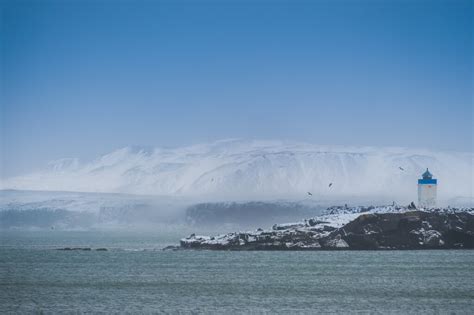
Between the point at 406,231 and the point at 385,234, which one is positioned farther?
the point at 406,231

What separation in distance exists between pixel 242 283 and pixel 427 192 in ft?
273

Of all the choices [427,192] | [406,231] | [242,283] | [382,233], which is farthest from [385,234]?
[242,283]

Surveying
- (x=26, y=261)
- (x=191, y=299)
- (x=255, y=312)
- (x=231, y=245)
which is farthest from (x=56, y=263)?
(x=255, y=312)

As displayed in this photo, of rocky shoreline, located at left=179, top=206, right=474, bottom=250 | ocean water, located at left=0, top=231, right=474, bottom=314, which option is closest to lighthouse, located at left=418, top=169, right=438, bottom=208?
rocky shoreline, located at left=179, top=206, right=474, bottom=250

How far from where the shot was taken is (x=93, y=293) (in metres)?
75.9

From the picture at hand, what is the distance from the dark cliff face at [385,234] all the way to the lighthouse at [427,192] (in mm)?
17192

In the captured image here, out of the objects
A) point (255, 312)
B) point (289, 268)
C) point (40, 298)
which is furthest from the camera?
point (289, 268)

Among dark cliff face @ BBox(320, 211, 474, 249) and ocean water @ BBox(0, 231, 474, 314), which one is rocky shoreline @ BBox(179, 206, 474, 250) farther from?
ocean water @ BBox(0, 231, 474, 314)

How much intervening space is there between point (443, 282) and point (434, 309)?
2178 cm

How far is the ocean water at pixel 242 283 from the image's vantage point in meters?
66.6

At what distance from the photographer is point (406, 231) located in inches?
5477

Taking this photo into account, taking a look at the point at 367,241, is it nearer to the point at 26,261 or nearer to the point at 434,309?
the point at 26,261

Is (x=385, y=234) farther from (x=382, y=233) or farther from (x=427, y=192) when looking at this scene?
(x=427, y=192)

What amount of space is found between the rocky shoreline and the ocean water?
7384 millimetres
